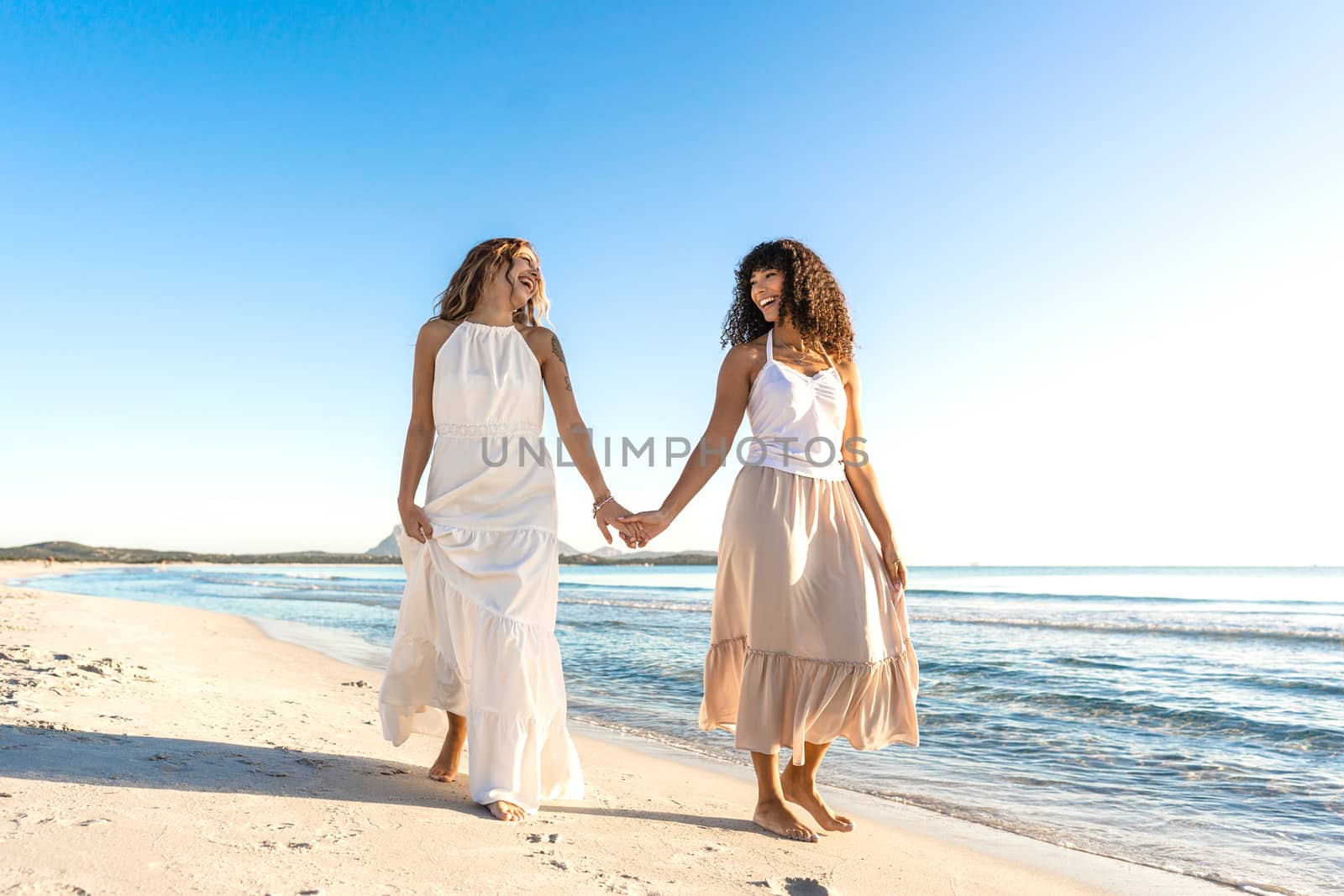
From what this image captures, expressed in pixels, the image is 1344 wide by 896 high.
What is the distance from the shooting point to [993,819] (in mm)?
3857

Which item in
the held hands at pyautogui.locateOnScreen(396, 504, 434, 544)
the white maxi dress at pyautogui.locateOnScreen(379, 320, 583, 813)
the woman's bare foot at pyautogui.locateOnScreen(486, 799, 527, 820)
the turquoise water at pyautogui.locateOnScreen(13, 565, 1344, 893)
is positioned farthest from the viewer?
the turquoise water at pyautogui.locateOnScreen(13, 565, 1344, 893)

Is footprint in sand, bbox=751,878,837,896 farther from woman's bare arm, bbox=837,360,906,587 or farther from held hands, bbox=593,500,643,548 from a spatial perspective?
held hands, bbox=593,500,643,548

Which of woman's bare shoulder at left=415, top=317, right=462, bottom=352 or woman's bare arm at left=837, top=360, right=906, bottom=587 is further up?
woman's bare shoulder at left=415, top=317, right=462, bottom=352

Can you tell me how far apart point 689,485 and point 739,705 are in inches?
33.0

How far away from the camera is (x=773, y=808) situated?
3.11 metres

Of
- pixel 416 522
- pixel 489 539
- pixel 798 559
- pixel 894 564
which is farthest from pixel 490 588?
pixel 894 564

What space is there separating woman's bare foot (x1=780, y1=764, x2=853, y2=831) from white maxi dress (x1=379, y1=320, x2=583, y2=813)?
80cm

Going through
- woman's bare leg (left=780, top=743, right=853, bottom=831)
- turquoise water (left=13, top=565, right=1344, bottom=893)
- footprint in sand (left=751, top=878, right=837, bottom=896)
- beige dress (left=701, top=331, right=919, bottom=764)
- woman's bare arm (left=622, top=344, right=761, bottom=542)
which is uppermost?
woman's bare arm (left=622, top=344, right=761, bottom=542)

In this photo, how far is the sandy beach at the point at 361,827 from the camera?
2.19 metres

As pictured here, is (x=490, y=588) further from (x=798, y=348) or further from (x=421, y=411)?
(x=798, y=348)

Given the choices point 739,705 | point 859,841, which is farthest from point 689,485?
point 859,841

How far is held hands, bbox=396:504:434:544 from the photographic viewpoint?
3.17 m

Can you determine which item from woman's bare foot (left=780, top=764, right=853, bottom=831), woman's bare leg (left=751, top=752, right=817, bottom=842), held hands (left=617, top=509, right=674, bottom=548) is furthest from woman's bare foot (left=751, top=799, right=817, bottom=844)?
held hands (left=617, top=509, right=674, bottom=548)

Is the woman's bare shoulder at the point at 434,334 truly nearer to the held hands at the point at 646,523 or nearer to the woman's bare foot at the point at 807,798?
the held hands at the point at 646,523
